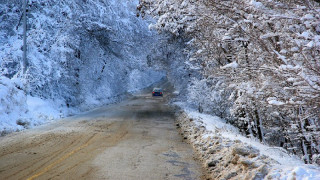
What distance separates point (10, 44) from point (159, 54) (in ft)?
50.5

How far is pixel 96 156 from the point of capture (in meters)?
7.79

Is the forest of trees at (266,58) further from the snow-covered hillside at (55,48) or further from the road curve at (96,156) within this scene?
the snow-covered hillside at (55,48)

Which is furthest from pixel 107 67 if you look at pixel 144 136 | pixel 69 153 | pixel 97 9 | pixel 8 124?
pixel 69 153

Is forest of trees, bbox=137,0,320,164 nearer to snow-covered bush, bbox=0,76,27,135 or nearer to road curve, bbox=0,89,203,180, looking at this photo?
road curve, bbox=0,89,203,180

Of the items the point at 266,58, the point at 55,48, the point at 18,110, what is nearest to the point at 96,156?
the point at 266,58

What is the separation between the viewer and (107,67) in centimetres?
3291

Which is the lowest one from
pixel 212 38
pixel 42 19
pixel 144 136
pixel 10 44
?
pixel 144 136

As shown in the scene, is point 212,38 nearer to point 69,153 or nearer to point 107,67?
point 69,153

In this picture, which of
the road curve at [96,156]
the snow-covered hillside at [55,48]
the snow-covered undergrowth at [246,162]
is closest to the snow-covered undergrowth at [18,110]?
the snow-covered hillside at [55,48]

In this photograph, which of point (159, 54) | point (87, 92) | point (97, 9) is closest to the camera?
point (97, 9)

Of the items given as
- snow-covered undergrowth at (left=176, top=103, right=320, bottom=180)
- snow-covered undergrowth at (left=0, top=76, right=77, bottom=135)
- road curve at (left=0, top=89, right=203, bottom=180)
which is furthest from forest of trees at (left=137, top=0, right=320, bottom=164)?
snow-covered undergrowth at (left=0, top=76, right=77, bottom=135)

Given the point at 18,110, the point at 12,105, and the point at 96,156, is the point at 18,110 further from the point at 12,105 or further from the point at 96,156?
the point at 96,156

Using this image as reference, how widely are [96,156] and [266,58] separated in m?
5.12

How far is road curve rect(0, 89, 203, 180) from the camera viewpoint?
6230 mm
